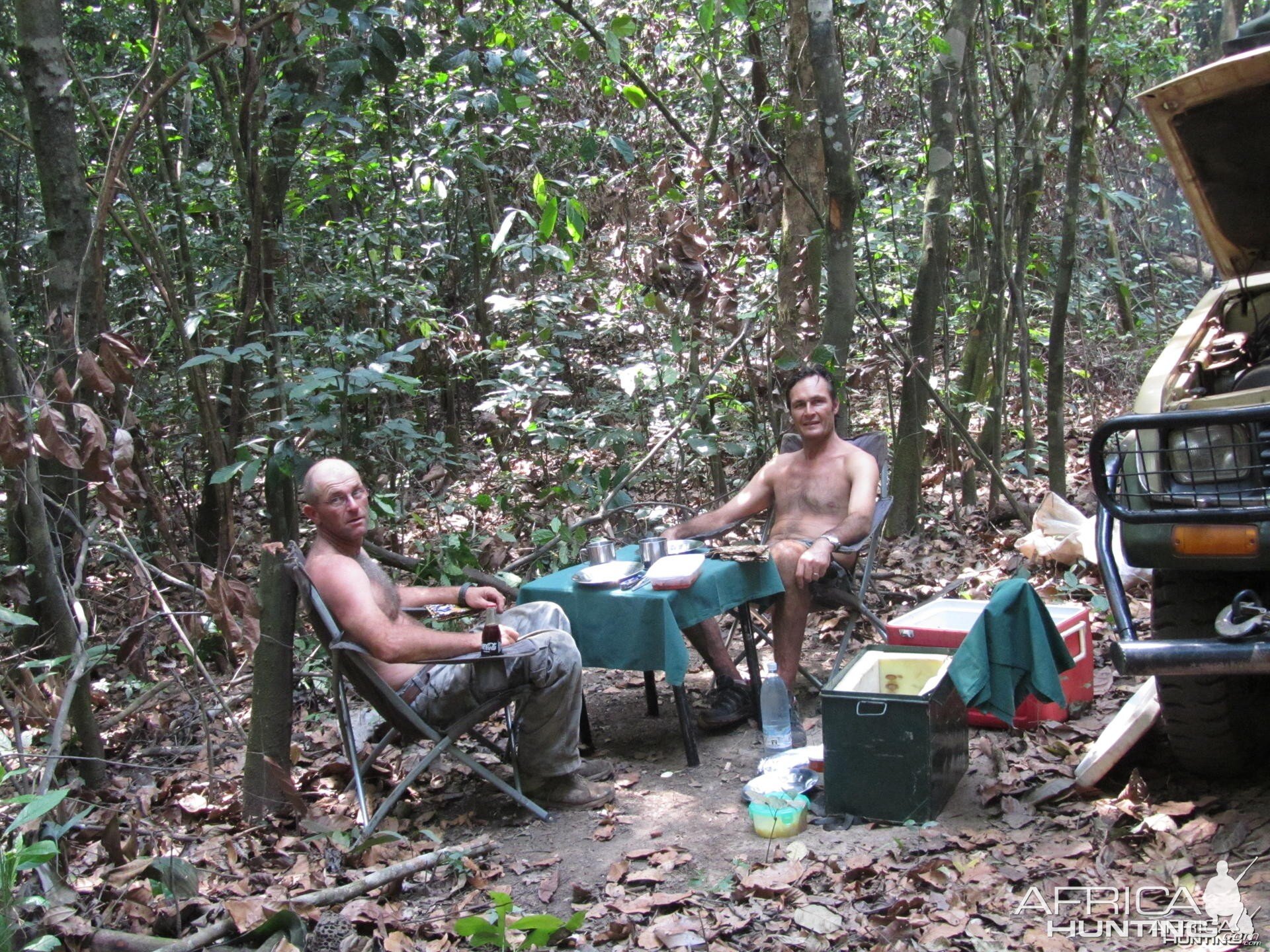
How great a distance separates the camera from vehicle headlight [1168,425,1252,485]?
2709 mm

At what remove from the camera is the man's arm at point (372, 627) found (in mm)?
3461

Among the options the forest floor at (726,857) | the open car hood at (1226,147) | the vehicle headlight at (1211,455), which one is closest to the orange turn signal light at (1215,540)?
the vehicle headlight at (1211,455)

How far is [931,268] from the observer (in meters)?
6.59

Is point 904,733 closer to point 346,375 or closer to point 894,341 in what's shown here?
point 346,375

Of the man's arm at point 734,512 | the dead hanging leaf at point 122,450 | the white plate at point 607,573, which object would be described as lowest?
the white plate at point 607,573

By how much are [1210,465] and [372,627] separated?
8.32 feet

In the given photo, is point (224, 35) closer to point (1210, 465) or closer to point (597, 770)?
point (597, 770)

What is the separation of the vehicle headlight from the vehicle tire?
1.10 feet

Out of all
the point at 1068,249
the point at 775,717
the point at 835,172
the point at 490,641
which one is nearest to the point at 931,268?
the point at 1068,249

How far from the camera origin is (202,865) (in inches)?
129

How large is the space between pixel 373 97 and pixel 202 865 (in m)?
5.56

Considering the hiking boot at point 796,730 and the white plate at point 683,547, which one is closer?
the hiking boot at point 796,730

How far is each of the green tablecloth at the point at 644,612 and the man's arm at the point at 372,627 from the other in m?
0.57

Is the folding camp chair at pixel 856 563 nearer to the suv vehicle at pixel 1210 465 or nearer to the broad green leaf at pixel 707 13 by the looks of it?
the suv vehicle at pixel 1210 465
